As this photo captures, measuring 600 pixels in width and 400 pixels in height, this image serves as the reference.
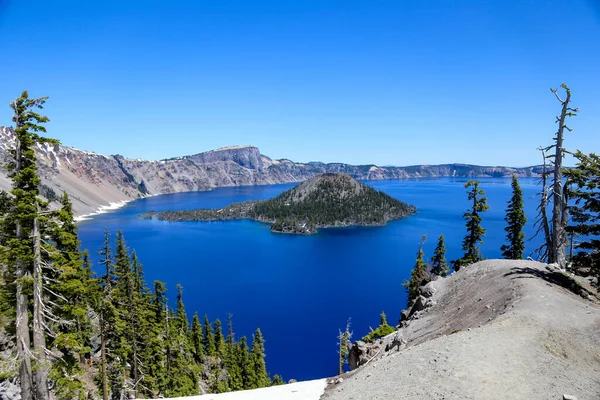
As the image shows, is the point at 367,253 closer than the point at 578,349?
No

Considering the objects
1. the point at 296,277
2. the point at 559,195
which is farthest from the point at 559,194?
the point at 296,277

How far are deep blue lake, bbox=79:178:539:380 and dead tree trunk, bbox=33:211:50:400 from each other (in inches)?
2181

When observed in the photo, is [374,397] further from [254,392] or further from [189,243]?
[189,243]

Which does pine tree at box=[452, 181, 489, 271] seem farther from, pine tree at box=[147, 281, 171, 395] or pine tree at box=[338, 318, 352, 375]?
pine tree at box=[147, 281, 171, 395]

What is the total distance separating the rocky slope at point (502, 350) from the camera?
37.8 feet

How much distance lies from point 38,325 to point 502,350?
1859 cm

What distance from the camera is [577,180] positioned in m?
20.0

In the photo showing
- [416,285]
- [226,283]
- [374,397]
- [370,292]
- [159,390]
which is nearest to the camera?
[374,397]

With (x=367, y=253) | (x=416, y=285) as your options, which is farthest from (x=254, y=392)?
(x=367, y=253)

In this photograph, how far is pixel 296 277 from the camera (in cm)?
11994

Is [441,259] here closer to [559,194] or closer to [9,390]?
[559,194]

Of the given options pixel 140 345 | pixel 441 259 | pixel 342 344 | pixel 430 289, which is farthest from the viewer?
pixel 342 344

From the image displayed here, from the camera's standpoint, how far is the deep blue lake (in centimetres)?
7806

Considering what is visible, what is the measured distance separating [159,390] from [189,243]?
468 feet
